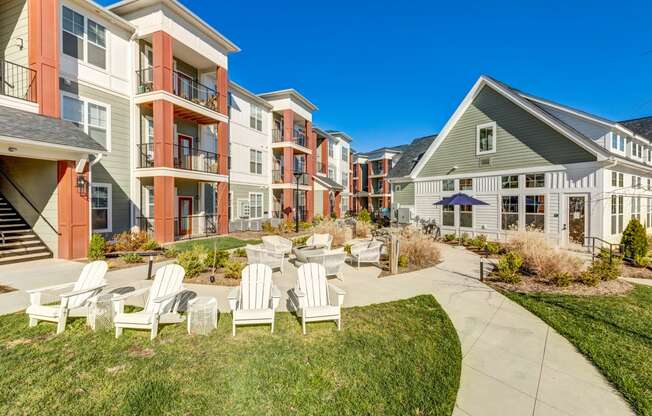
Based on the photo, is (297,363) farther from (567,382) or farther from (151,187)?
(151,187)

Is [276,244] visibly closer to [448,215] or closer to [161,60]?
[161,60]

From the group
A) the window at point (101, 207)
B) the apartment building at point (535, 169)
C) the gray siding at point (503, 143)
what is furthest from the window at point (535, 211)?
the window at point (101, 207)

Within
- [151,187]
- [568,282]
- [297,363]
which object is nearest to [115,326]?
[297,363]

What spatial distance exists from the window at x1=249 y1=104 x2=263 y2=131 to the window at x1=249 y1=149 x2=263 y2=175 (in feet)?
6.32

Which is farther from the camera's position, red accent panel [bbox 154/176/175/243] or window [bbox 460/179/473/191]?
window [bbox 460/179/473/191]

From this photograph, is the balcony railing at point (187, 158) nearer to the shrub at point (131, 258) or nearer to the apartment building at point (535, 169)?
the shrub at point (131, 258)

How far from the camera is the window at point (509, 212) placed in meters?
15.6

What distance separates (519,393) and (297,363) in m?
2.84

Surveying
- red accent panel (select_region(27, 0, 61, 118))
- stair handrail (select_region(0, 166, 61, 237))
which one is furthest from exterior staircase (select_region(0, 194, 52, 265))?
red accent panel (select_region(27, 0, 61, 118))

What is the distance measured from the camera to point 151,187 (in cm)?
1527

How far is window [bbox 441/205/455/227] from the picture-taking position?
1834cm

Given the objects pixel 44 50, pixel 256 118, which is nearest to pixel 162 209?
pixel 44 50

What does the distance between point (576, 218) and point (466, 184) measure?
17.9 feet

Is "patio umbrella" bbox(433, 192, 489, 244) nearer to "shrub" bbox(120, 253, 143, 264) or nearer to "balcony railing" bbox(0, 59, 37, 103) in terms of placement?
"shrub" bbox(120, 253, 143, 264)
